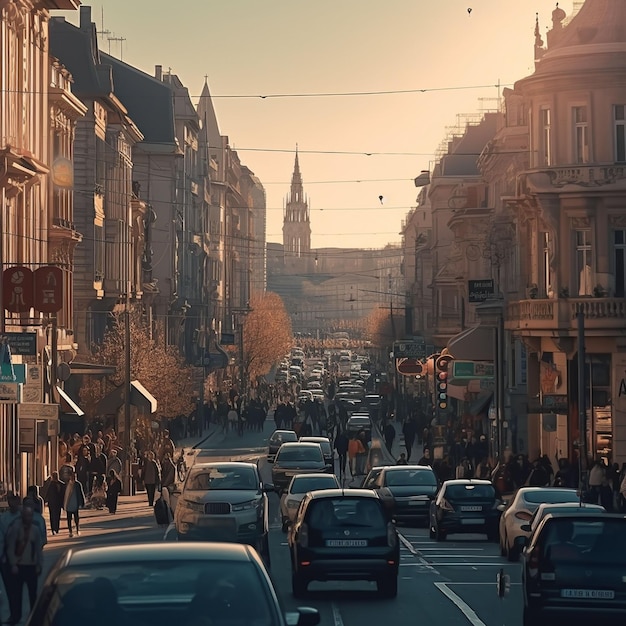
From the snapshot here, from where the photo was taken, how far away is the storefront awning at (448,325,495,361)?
201 feet

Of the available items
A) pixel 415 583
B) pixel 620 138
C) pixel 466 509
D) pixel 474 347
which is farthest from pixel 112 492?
pixel 474 347

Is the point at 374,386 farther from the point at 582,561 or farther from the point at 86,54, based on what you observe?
the point at 582,561

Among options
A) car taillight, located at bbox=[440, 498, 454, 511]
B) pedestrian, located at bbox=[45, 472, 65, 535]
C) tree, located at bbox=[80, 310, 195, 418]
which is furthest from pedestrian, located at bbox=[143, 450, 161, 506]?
tree, located at bbox=[80, 310, 195, 418]

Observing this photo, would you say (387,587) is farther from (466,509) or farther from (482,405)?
(482,405)

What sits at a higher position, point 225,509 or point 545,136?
point 545,136

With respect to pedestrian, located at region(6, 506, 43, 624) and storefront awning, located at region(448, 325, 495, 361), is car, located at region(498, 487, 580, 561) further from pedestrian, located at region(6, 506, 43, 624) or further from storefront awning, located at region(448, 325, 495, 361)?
storefront awning, located at region(448, 325, 495, 361)

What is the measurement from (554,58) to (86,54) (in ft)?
80.1

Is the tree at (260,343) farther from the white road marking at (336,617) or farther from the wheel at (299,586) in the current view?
the white road marking at (336,617)

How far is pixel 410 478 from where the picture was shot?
1528 inches

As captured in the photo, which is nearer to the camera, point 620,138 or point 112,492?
point 112,492

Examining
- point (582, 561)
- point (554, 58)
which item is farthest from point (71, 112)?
point (582, 561)

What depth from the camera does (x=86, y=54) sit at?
65.0 meters

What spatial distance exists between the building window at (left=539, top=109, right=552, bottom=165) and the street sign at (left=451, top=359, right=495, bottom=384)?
377 inches

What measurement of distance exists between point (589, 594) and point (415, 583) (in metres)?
7.50
